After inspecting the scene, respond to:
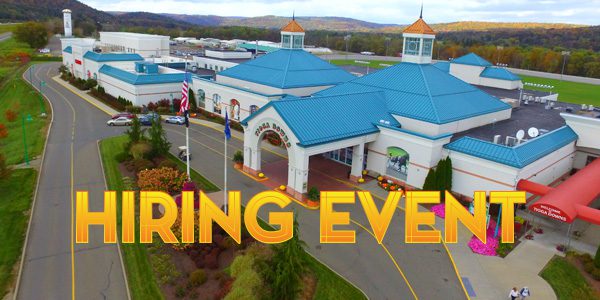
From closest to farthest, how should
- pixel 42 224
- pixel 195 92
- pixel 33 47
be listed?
pixel 42 224 → pixel 195 92 → pixel 33 47

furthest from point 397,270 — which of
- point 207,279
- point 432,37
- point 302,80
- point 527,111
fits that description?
point 527,111

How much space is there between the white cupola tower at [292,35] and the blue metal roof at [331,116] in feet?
65.6

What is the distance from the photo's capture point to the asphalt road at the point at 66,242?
2347 centimetres

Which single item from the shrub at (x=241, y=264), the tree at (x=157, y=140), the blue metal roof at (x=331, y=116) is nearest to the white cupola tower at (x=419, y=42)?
the blue metal roof at (x=331, y=116)

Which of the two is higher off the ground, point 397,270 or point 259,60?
point 259,60

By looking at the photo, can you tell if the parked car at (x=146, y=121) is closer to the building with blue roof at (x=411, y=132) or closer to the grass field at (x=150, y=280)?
the building with blue roof at (x=411, y=132)

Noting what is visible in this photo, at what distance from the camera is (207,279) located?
24656 mm

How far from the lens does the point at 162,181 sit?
35.7 m

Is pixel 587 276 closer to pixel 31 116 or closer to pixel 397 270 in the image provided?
pixel 397 270

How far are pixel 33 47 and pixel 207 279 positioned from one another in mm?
156246

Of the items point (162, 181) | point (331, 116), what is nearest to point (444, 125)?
point (331, 116)

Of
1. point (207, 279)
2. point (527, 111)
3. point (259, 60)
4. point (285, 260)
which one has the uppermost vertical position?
point (259, 60)

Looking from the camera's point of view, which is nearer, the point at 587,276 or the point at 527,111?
the point at 587,276

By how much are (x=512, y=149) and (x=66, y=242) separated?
33.7 m
